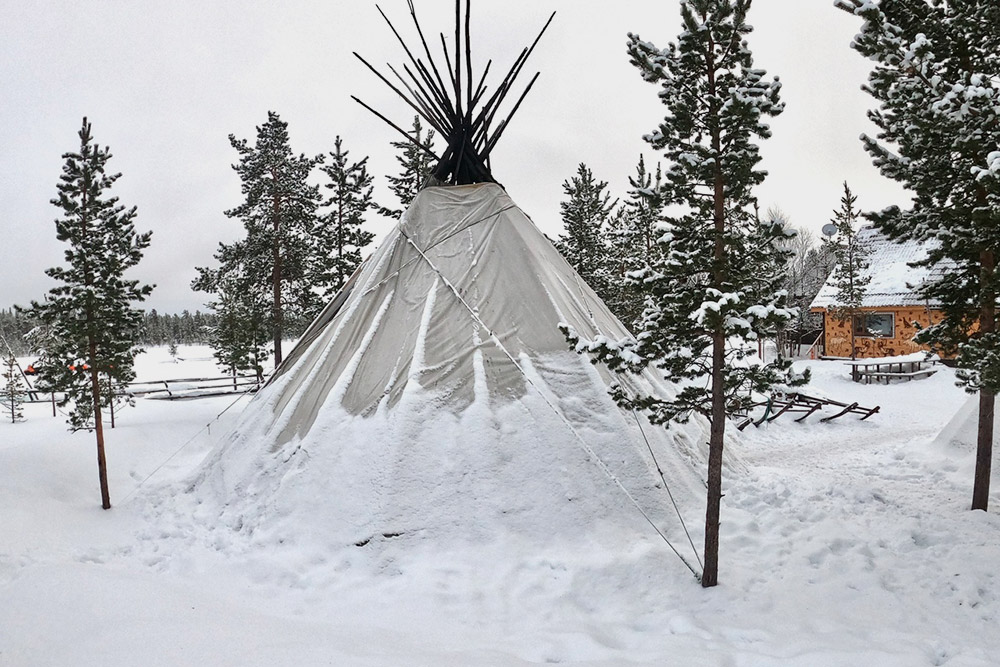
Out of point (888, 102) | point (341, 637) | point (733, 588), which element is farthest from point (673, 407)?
point (888, 102)

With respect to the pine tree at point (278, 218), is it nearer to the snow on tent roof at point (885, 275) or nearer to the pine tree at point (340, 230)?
the pine tree at point (340, 230)

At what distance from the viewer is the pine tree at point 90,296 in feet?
27.8

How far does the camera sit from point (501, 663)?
380cm

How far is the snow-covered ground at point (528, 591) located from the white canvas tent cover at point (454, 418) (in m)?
0.38

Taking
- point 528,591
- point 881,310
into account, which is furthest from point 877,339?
point 528,591

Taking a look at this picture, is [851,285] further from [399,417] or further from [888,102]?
[399,417]

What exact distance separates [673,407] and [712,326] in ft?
3.73

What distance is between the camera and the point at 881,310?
26031mm

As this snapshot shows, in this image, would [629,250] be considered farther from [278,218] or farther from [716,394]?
[716,394]

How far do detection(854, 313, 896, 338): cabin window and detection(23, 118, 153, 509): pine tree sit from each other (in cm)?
3044

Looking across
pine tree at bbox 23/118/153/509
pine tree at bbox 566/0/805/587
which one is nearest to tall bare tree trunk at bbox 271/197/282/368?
pine tree at bbox 23/118/153/509

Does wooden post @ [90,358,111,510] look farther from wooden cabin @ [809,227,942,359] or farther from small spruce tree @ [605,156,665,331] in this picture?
wooden cabin @ [809,227,942,359]

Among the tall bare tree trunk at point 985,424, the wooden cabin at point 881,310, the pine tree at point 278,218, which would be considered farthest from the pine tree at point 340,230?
the wooden cabin at point 881,310

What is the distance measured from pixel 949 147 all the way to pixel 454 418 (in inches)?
267
